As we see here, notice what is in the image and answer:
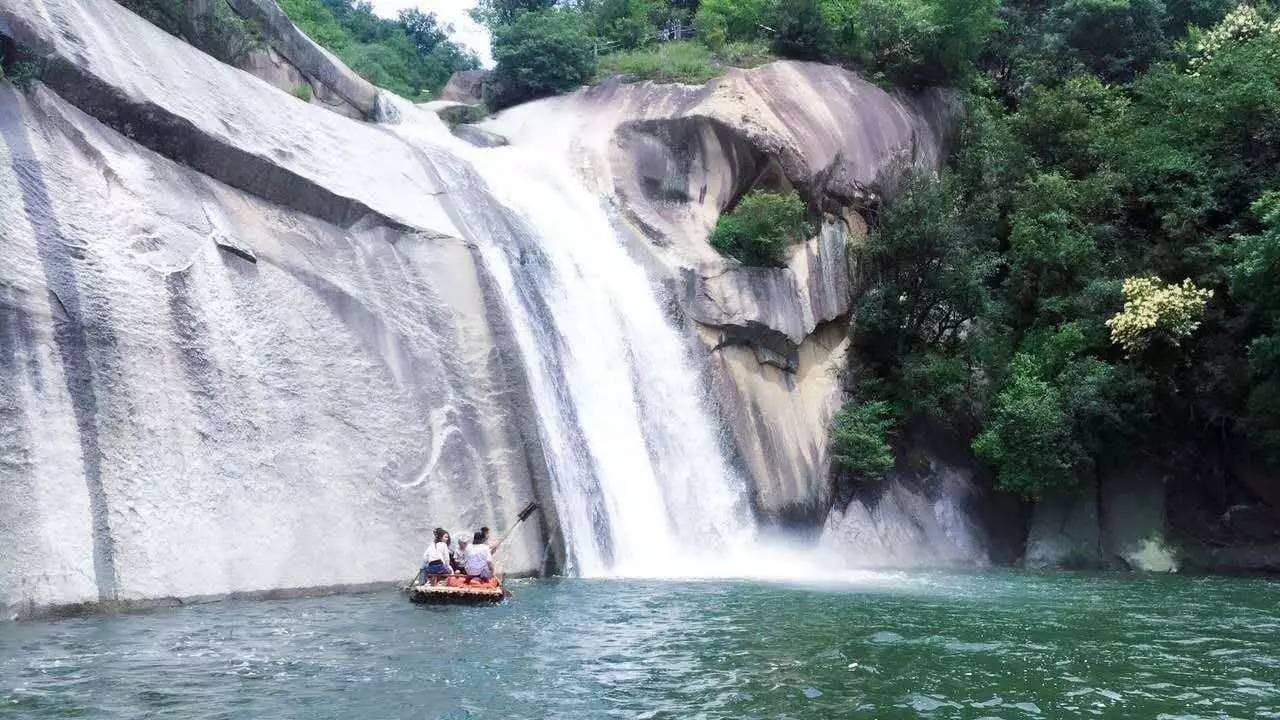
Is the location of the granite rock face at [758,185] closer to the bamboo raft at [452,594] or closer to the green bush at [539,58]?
the green bush at [539,58]

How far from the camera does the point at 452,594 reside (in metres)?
13.1

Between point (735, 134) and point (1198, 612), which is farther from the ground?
point (735, 134)

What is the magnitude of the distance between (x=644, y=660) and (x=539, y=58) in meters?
21.8

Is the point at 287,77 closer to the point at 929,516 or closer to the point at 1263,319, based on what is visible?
the point at 929,516

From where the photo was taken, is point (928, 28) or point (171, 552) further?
point (928, 28)

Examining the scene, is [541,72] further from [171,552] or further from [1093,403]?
[171,552]

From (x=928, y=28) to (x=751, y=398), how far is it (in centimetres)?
1418

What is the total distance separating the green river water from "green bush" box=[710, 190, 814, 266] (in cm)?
1076

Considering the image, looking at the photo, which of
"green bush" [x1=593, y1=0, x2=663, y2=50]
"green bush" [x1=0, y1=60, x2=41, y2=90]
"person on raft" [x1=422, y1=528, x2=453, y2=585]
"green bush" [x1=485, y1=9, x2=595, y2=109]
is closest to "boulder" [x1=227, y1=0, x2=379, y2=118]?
"green bush" [x1=485, y1=9, x2=595, y2=109]

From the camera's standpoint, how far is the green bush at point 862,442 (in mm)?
22516

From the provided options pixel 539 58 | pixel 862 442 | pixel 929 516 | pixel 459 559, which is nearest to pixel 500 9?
pixel 539 58

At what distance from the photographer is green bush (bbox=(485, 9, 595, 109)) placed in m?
28.4

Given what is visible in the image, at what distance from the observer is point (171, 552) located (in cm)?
1244

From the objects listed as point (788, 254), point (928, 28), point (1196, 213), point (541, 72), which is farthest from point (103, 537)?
point (928, 28)
